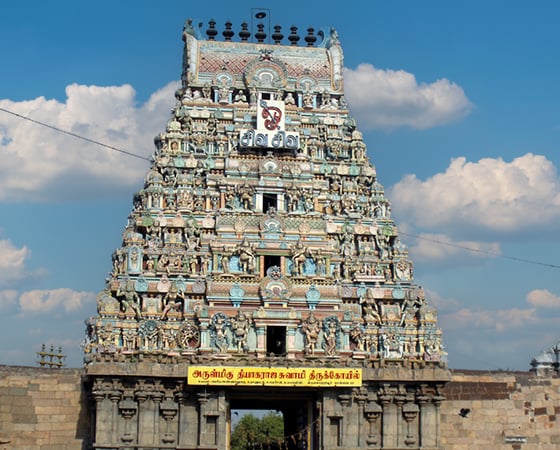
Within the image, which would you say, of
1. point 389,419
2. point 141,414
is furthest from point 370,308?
point 141,414

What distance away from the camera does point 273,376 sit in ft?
163

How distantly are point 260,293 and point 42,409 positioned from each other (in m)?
11.9

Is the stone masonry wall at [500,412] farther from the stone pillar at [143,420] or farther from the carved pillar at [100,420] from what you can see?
the carved pillar at [100,420]

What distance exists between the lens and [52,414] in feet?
167

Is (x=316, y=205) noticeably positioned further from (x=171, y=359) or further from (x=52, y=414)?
(x=52, y=414)

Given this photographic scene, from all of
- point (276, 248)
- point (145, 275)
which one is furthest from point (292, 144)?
point (145, 275)

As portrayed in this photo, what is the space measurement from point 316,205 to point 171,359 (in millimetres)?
12143

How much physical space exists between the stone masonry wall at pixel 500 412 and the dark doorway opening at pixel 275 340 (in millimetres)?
8780

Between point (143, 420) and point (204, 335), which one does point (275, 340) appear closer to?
point (204, 335)

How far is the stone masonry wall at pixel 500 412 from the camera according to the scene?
177 ft

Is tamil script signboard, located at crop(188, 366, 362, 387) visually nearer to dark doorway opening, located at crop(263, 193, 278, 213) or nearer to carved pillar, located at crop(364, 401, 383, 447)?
carved pillar, located at crop(364, 401, 383, 447)

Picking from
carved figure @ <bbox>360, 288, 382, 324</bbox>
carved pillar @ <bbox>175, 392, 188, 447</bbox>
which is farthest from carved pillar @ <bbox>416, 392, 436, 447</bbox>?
carved pillar @ <bbox>175, 392, 188, 447</bbox>

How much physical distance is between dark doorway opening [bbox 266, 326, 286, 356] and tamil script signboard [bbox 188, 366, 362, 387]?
3.64m

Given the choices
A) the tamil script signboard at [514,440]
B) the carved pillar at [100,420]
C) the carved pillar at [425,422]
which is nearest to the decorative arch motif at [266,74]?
the carved pillar at [425,422]
